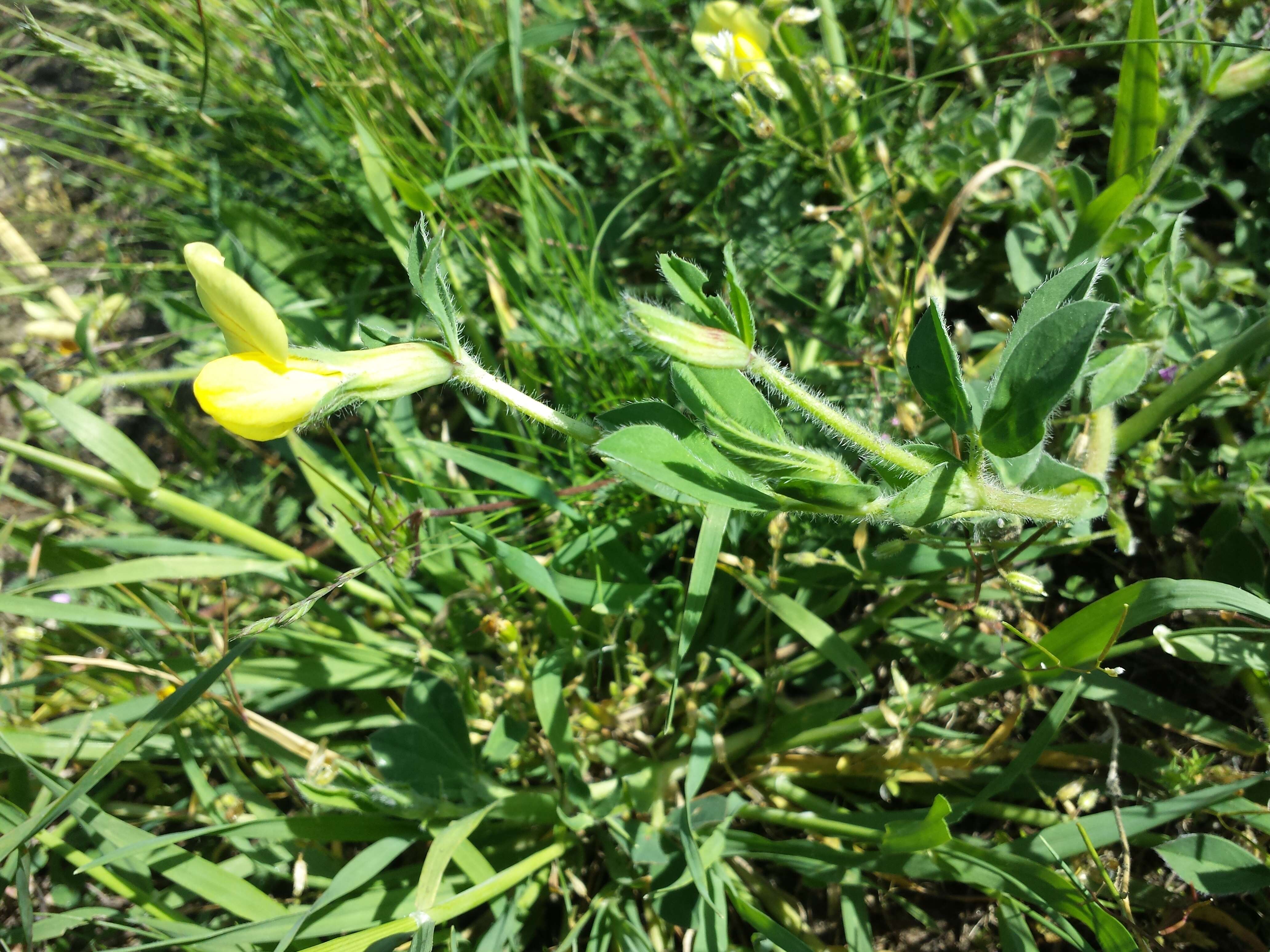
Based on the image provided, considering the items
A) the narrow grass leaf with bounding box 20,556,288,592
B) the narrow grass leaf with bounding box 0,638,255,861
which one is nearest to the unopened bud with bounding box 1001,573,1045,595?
the narrow grass leaf with bounding box 0,638,255,861

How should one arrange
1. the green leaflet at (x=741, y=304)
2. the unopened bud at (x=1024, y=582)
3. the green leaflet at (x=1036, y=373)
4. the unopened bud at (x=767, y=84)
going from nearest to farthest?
the green leaflet at (x=1036, y=373) → the green leaflet at (x=741, y=304) → the unopened bud at (x=1024, y=582) → the unopened bud at (x=767, y=84)

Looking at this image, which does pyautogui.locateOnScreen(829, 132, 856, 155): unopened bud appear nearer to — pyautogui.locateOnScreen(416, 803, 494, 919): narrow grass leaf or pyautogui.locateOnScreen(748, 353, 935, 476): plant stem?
pyautogui.locateOnScreen(748, 353, 935, 476): plant stem

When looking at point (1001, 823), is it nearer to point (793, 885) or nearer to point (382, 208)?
point (793, 885)

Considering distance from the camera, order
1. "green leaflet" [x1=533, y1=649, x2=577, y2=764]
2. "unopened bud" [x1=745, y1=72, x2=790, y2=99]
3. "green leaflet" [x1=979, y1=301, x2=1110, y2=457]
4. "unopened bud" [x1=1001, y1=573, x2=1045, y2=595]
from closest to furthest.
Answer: "green leaflet" [x1=979, y1=301, x2=1110, y2=457] → "unopened bud" [x1=1001, y1=573, x2=1045, y2=595] → "unopened bud" [x1=745, y1=72, x2=790, y2=99] → "green leaflet" [x1=533, y1=649, x2=577, y2=764]

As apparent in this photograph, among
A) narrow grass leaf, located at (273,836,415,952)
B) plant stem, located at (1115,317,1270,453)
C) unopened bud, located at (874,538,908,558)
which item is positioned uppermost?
plant stem, located at (1115,317,1270,453)

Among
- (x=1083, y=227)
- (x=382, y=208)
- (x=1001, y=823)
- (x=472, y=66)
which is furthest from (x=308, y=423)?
(x=1001, y=823)

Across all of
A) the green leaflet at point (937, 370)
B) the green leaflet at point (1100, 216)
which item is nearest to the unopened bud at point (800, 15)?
the green leaflet at point (1100, 216)

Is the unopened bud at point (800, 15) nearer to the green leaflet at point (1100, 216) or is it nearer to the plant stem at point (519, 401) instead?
the green leaflet at point (1100, 216)
